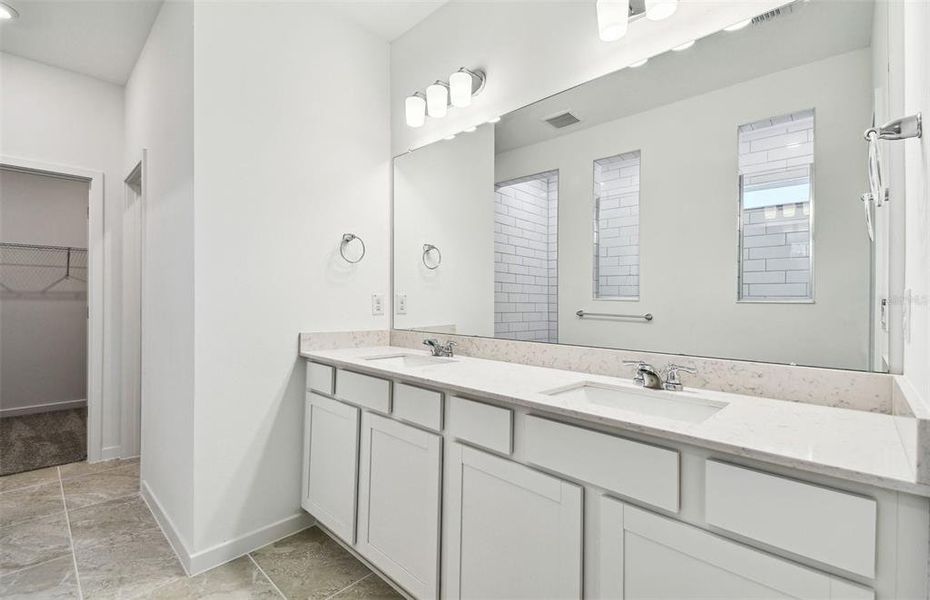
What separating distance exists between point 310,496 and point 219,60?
6.73ft

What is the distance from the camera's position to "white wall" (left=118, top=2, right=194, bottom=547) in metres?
1.95

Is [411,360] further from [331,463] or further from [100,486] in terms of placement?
[100,486]

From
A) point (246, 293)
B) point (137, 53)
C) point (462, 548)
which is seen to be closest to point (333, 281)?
point (246, 293)

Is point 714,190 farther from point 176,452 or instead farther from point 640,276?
point 176,452

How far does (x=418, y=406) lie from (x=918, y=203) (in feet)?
4.61

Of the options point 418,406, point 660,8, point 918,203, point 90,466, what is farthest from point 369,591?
point 90,466

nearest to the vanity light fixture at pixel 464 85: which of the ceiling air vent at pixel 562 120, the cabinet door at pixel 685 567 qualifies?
the ceiling air vent at pixel 562 120

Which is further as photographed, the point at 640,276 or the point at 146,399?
the point at 146,399

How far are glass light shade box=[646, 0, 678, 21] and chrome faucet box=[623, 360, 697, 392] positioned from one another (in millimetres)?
1149

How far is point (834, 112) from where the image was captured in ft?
4.03

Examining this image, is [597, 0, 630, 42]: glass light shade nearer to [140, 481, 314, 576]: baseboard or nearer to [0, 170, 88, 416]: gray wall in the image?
[140, 481, 314, 576]: baseboard

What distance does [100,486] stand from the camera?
272 centimetres

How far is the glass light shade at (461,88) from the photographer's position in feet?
6.96

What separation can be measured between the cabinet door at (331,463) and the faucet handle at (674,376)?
121cm
